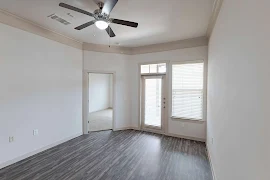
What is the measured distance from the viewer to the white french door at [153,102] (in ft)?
15.3

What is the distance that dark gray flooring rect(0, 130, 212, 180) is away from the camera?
2479 mm

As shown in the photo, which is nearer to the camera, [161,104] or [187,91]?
[187,91]

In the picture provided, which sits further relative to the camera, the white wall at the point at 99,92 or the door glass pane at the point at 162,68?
the white wall at the point at 99,92

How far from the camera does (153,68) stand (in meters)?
4.79

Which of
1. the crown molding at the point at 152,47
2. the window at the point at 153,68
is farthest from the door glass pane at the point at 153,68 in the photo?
the crown molding at the point at 152,47

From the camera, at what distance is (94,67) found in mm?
4652

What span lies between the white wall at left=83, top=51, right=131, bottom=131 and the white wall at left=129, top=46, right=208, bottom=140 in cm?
22

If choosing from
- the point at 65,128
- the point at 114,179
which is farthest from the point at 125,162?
the point at 65,128

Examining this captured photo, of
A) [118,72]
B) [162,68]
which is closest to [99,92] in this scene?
[118,72]

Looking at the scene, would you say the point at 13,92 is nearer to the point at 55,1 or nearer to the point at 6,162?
the point at 6,162

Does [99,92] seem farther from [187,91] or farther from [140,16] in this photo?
[140,16]

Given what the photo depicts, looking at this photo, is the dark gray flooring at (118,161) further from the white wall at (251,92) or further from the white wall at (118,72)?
the white wall at (251,92)

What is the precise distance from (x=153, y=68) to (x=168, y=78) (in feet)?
2.16

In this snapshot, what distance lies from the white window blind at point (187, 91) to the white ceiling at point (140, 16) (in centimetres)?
94
